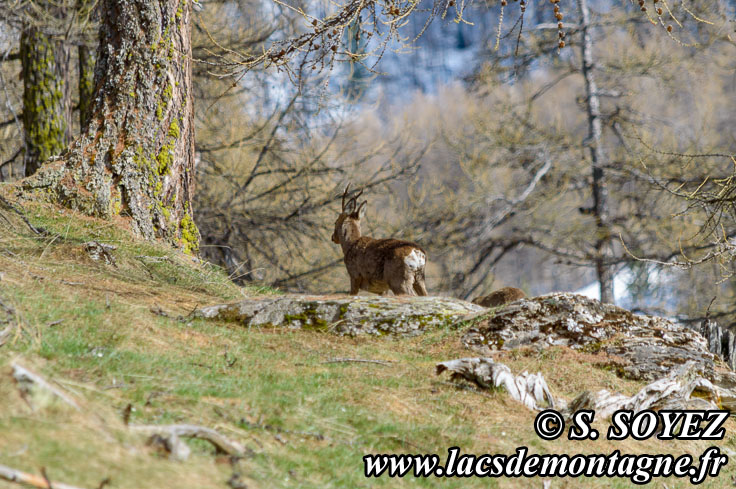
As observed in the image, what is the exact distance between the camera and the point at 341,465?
3123mm

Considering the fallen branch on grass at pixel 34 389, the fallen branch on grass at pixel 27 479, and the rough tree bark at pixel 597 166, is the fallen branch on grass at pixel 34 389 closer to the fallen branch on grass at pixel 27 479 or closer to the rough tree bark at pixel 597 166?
the fallen branch on grass at pixel 27 479

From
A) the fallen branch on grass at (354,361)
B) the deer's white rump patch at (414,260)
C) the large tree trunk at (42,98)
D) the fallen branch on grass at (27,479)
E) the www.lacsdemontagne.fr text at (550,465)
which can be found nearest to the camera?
the fallen branch on grass at (27,479)

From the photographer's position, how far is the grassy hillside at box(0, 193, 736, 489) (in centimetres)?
253

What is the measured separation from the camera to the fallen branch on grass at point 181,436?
8.64ft

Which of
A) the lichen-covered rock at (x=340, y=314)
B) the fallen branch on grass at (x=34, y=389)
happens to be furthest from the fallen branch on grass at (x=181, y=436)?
the lichen-covered rock at (x=340, y=314)

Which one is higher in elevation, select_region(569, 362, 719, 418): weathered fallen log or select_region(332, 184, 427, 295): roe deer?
select_region(332, 184, 427, 295): roe deer

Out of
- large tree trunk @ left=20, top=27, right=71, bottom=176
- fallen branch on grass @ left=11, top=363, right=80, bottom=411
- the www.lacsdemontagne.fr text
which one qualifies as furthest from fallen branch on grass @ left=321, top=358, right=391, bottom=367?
large tree trunk @ left=20, top=27, right=71, bottom=176

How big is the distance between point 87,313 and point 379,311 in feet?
8.53

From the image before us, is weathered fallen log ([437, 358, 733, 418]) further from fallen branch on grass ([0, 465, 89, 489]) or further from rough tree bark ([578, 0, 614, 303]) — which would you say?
rough tree bark ([578, 0, 614, 303])

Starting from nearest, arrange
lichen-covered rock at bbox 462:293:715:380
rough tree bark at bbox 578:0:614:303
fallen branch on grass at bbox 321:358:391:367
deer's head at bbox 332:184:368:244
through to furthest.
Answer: fallen branch on grass at bbox 321:358:391:367 → lichen-covered rock at bbox 462:293:715:380 → deer's head at bbox 332:184:368:244 → rough tree bark at bbox 578:0:614:303

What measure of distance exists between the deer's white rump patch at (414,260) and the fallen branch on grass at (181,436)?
255 inches

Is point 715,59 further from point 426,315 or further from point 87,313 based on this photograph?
point 87,313

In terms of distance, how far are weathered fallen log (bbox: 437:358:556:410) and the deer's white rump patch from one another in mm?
4647

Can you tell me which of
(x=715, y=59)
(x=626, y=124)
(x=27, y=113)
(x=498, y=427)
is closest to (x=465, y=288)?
(x=626, y=124)
